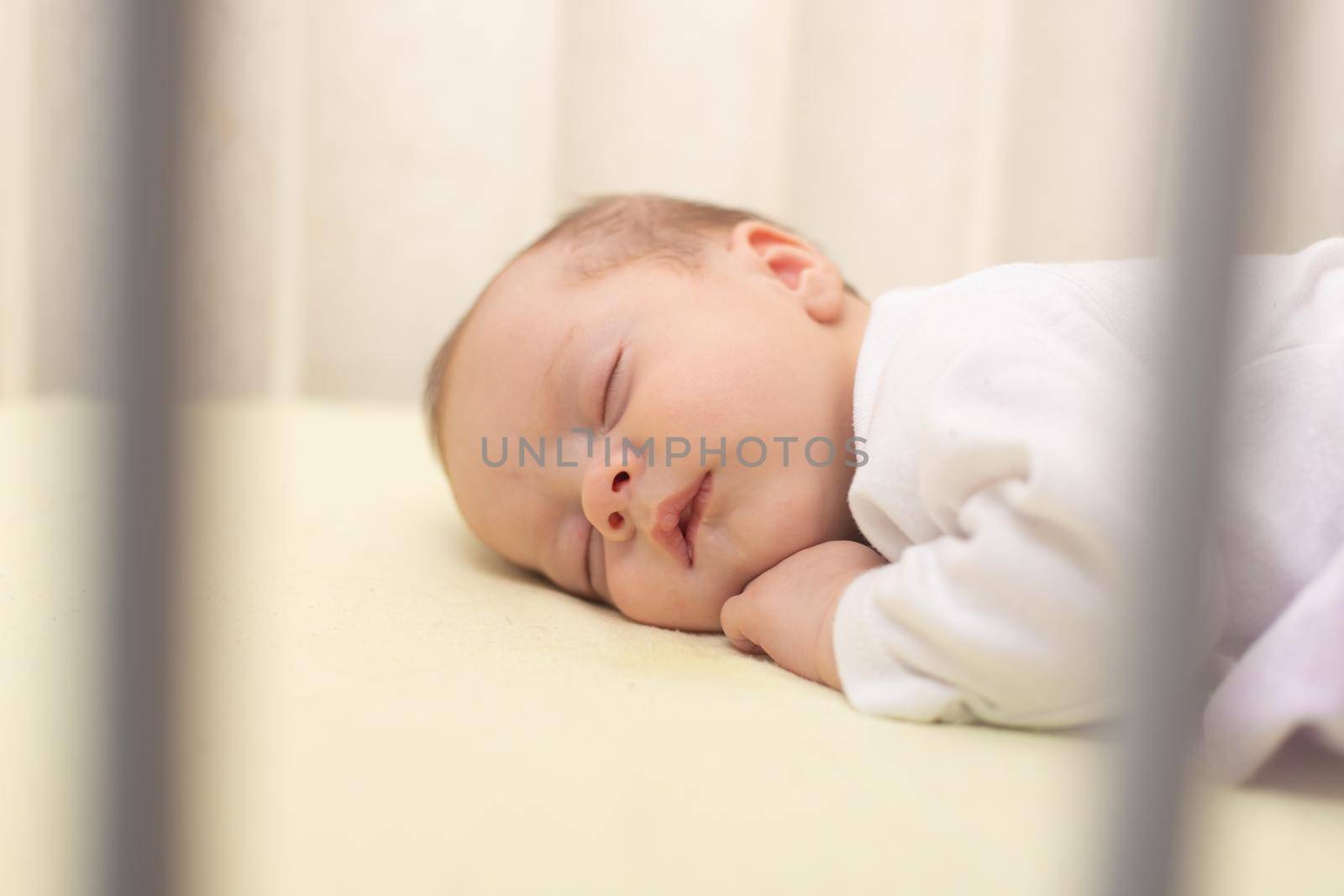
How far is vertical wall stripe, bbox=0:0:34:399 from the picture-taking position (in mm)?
1460

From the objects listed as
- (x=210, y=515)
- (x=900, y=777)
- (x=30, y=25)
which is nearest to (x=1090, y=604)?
(x=900, y=777)

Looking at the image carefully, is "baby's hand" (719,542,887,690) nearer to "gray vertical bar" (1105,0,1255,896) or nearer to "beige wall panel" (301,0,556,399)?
"gray vertical bar" (1105,0,1255,896)

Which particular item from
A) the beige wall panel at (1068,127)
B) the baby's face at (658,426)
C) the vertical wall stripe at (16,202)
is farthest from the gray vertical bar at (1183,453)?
the vertical wall stripe at (16,202)

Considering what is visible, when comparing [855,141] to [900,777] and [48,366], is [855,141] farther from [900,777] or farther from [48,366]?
[900,777]

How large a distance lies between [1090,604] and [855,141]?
4.39 ft

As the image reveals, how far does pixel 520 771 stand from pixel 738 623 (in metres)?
0.22

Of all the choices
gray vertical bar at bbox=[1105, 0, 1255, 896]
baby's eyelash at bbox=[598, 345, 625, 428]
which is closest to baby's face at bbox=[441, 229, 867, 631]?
baby's eyelash at bbox=[598, 345, 625, 428]

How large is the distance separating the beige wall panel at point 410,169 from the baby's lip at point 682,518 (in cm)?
110

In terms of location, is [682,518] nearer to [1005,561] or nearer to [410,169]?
[1005,561]

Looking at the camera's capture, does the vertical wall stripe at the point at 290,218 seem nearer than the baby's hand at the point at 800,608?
No

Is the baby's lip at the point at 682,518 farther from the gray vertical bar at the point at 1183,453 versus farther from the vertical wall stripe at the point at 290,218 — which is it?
the vertical wall stripe at the point at 290,218

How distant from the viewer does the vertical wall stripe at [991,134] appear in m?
1.65

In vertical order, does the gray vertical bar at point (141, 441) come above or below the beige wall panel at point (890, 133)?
below

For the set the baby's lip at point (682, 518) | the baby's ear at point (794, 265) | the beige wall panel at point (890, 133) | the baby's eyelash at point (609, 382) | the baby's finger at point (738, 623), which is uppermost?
the beige wall panel at point (890, 133)
